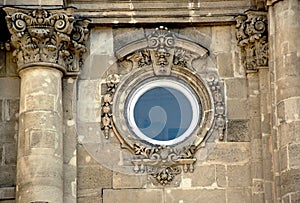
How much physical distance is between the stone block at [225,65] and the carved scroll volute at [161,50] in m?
0.67

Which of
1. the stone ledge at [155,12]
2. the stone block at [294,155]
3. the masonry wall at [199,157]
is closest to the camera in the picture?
the stone block at [294,155]

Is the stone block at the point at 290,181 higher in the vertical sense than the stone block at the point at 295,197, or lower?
higher

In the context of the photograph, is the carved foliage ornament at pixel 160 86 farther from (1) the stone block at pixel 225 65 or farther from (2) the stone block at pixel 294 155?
(2) the stone block at pixel 294 155

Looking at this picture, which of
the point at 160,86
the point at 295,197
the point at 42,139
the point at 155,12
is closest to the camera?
the point at 295,197

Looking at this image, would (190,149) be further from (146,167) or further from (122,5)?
(122,5)

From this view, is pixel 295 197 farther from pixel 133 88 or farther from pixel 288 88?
pixel 133 88

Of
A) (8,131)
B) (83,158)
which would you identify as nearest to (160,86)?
(83,158)

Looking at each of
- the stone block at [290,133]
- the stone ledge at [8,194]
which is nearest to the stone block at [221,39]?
the stone block at [290,133]

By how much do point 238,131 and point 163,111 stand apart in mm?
1057

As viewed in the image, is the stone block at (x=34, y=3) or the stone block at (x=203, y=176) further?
the stone block at (x=34, y=3)

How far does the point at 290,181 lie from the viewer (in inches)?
589

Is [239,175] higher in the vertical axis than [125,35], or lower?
lower

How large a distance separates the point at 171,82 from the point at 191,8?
1063mm

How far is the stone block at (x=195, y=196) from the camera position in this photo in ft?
51.2
